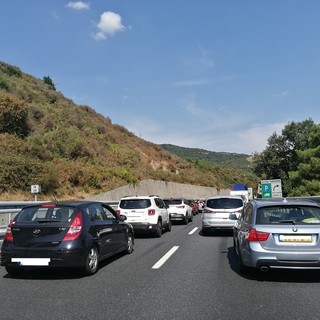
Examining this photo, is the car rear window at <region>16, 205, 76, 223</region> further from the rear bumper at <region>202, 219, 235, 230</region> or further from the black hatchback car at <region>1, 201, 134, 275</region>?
the rear bumper at <region>202, 219, 235, 230</region>

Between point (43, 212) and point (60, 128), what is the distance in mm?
37919

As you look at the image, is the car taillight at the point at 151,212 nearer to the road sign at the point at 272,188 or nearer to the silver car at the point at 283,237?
the silver car at the point at 283,237

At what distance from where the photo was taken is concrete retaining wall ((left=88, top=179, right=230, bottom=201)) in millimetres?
38094

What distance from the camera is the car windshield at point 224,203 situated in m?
17.5

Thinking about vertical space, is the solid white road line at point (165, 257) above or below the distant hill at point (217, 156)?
below

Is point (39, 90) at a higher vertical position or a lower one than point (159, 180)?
higher

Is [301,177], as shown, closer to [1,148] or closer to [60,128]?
[60,128]

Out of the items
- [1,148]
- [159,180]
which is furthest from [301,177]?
[1,148]

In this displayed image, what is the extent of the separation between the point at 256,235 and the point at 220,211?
934 cm

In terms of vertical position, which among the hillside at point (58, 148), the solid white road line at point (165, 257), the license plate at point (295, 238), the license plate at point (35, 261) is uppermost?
the hillside at point (58, 148)

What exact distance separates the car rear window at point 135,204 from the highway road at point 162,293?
6300 millimetres

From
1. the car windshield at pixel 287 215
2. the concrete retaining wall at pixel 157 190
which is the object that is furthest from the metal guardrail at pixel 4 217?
the concrete retaining wall at pixel 157 190

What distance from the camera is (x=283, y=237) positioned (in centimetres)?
791

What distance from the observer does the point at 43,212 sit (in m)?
8.84
